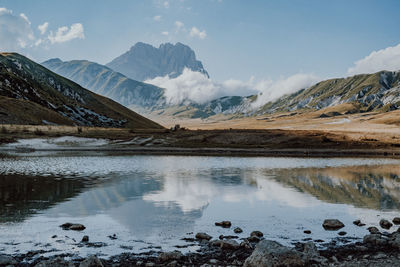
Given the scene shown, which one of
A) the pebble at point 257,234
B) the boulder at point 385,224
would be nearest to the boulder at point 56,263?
the pebble at point 257,234

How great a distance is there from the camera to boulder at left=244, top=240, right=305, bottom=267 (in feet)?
55.4

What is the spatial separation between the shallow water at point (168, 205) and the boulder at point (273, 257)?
487 cm

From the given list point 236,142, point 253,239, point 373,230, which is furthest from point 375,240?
point 236,142

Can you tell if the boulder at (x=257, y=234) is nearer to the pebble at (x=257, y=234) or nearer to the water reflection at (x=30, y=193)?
the pebble at (x=257, y=234)

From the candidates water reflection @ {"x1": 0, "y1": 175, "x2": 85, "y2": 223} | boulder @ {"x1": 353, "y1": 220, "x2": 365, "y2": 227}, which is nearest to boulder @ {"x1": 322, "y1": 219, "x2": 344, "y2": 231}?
boulder @ {"x1": 353, "y1": 220, "x2": 365, "y2": 227}

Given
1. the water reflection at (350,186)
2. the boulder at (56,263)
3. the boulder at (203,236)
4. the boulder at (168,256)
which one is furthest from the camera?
the water reflection at (350,186)

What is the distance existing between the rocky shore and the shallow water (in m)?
1.33

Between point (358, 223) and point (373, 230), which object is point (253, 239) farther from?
point (358, 223)

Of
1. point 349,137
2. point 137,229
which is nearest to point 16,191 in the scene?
point 137,229

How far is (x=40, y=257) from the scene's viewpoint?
18641 mm

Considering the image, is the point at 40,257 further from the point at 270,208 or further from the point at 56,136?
the point at 56,136

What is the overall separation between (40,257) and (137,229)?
23.7 ft

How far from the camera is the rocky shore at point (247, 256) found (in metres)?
17.3

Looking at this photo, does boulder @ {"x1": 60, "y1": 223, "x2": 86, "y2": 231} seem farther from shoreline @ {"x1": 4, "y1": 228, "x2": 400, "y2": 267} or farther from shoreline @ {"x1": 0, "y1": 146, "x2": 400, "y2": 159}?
shoreline @ {"x1": 0, "y1": 146, "x2": 400, "y2": 159}
